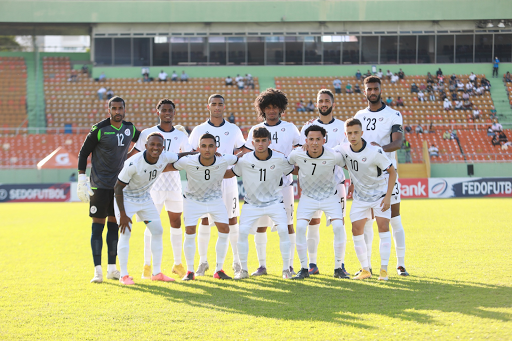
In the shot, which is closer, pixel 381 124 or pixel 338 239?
pixel 338 239

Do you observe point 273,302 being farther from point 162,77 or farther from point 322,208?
point 162,77

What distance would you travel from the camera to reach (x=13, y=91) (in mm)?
35062

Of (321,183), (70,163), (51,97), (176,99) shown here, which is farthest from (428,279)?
(51,97)

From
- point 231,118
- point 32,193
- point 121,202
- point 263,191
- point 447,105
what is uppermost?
point 447,105

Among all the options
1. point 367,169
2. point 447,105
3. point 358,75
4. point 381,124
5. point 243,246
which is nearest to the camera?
point 367,169

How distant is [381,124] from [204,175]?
236cm

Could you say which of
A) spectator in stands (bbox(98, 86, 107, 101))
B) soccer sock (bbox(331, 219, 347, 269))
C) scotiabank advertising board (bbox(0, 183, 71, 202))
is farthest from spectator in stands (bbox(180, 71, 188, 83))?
soccer sock (bbox(331, 219, 347, 269))

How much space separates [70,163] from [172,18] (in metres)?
14.1

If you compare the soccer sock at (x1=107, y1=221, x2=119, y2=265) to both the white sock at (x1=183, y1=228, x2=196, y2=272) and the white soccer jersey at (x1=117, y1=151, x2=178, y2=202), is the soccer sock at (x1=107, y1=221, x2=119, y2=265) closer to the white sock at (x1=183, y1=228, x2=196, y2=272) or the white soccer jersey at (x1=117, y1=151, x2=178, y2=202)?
the white soccer jersey at (x1=117, y1=151, x2=178, y2=202)

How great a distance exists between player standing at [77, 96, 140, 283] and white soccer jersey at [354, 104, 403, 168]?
3153mm

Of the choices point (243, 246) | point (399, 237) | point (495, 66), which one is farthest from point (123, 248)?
point (495, 66)

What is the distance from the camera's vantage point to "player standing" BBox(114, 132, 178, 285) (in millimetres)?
6578

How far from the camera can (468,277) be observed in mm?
6496

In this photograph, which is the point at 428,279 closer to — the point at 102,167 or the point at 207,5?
the point at 102,167
